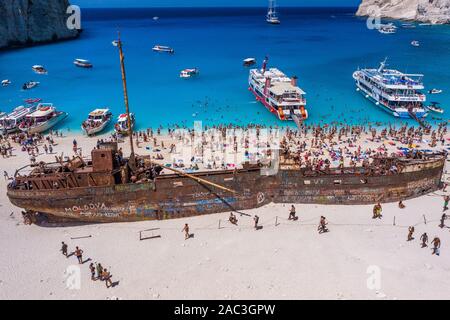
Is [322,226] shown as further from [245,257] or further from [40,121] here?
[40,121]

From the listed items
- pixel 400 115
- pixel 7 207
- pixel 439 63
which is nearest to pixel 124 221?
pixel 7 207

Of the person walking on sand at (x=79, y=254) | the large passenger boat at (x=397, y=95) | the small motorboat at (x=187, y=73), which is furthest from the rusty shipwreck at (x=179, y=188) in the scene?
the small motorboat at (x=187, y=73)

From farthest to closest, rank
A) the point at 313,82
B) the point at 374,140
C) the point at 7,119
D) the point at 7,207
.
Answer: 1. the point at 313,82
2. the point at 7,119
3. the point at 374,140
4. the point at 7,207

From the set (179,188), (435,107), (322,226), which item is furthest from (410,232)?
(435,107)

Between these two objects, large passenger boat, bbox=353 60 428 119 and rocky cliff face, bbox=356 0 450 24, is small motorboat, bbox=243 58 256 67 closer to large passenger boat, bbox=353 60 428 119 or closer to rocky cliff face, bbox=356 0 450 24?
large passenger boat, bbox=353 60 428 119

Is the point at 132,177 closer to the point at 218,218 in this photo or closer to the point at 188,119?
the point at 218,218

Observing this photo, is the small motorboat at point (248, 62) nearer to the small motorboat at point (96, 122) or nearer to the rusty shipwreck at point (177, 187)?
the small motorboat at point (96, 122)
